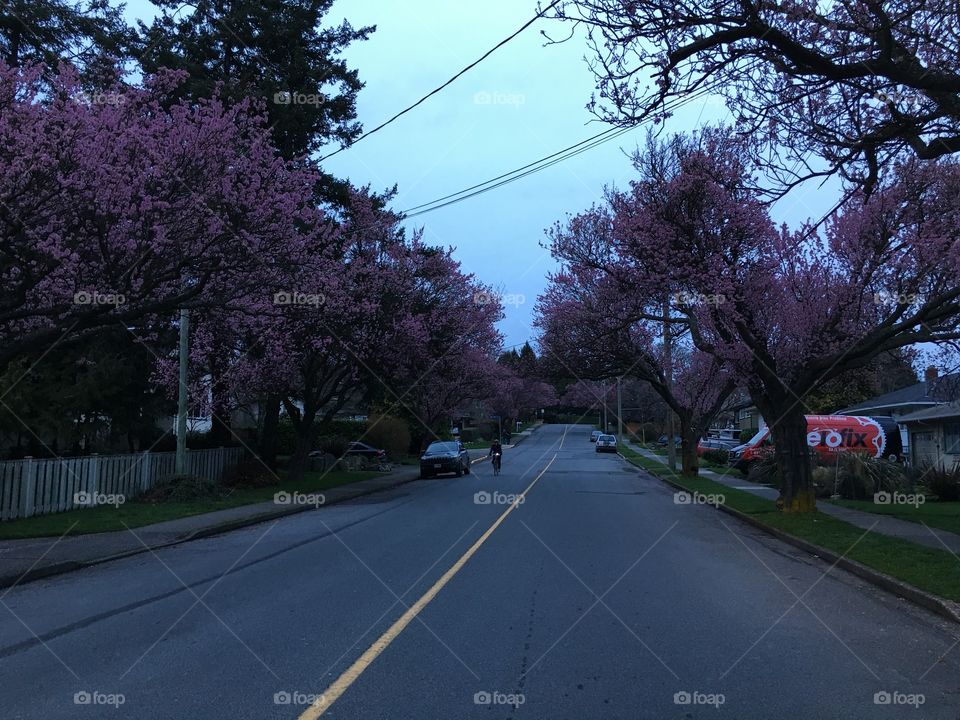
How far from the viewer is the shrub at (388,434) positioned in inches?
1740

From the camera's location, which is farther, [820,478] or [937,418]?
A: [937,418]

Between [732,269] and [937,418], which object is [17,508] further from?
[937,418]

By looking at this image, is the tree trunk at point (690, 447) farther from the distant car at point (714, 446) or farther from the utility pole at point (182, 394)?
the utility pole at point (182, 394)

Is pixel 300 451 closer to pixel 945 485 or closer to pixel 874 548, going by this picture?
pixel 874 548

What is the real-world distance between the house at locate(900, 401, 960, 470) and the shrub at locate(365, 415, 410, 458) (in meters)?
26.3

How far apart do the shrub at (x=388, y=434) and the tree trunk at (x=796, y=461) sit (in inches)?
1136

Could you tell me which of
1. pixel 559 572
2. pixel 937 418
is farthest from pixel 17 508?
pixel 937 418

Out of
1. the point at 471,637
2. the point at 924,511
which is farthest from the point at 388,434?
the point at 471,637

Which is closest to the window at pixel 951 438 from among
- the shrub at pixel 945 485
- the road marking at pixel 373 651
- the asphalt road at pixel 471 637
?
the shrub at pixel 945 485

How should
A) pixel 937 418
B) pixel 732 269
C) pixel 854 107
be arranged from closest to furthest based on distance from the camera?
pixel 854 107 < pixel 732 269 < pixel 937 418

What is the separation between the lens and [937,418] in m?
25.9

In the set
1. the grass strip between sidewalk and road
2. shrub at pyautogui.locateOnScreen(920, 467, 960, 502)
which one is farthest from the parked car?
the grass strip between sidewalk and road

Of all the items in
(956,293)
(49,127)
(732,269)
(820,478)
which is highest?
(49,127)

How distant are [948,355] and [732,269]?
4831mm
